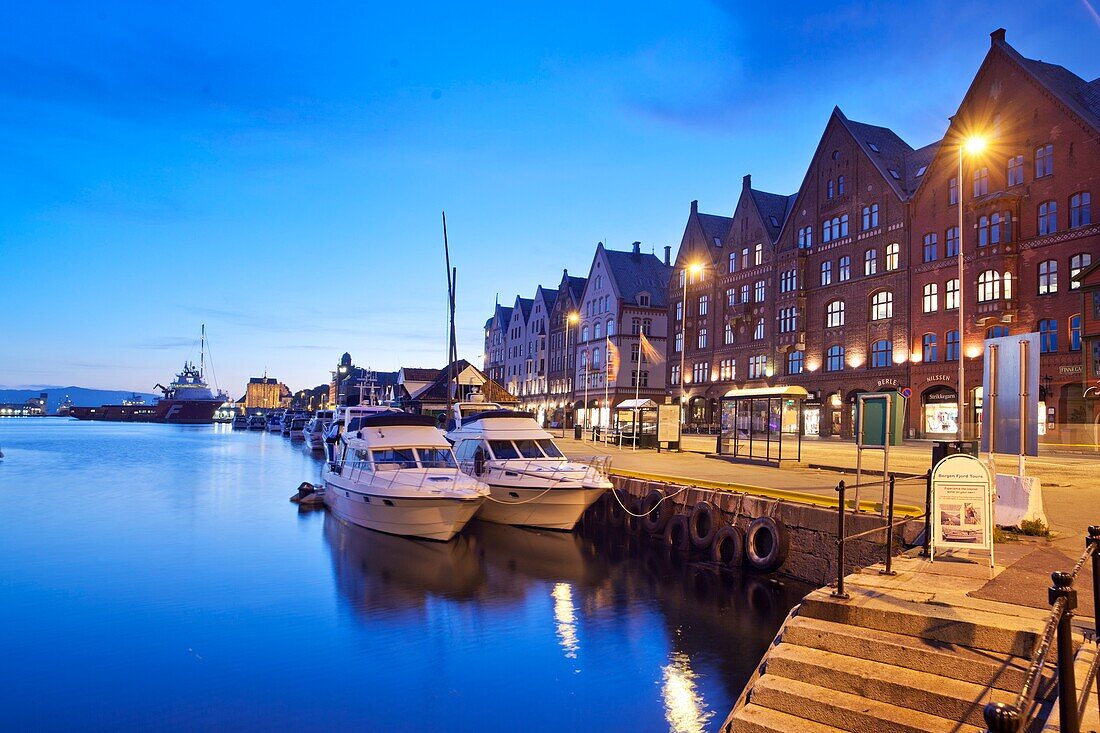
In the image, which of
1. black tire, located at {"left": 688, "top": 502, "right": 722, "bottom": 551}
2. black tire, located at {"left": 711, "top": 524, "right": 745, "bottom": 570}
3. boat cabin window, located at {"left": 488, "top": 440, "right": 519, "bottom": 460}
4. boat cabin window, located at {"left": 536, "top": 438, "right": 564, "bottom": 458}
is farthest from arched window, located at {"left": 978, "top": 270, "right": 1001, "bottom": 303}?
boat cabin window, located at {"left": 488, "top": 440, "right": 519, "bottom": 460}

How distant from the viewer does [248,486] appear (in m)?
43.2

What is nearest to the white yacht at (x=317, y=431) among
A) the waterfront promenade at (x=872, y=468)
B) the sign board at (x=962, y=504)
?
the waterfront promenade at (x=872, y=468)

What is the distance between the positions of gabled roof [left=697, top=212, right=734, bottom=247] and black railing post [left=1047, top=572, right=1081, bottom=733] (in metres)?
69.7

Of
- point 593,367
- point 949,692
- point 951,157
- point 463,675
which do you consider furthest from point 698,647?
point 593,367

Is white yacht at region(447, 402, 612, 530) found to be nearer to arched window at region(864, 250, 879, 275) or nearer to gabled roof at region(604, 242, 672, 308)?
arched window at region(864, 250, 879, 275)

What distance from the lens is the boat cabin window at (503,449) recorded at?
2577 cm

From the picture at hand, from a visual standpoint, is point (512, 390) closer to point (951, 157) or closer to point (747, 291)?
point (747, 291)

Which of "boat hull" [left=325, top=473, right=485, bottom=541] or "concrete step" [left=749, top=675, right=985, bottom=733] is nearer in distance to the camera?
"concrete step" [left=749, top=675, right=985, bottom=733]

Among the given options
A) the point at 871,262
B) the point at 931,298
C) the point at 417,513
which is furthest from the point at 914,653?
the point at 871,262

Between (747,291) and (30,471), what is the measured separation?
60680 millimetres

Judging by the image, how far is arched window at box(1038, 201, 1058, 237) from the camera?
4244 centimetres

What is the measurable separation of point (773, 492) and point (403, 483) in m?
11.3

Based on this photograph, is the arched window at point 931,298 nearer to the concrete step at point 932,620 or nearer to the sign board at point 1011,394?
the sign board at point 1011,394

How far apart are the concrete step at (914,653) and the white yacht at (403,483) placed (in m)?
14.4
